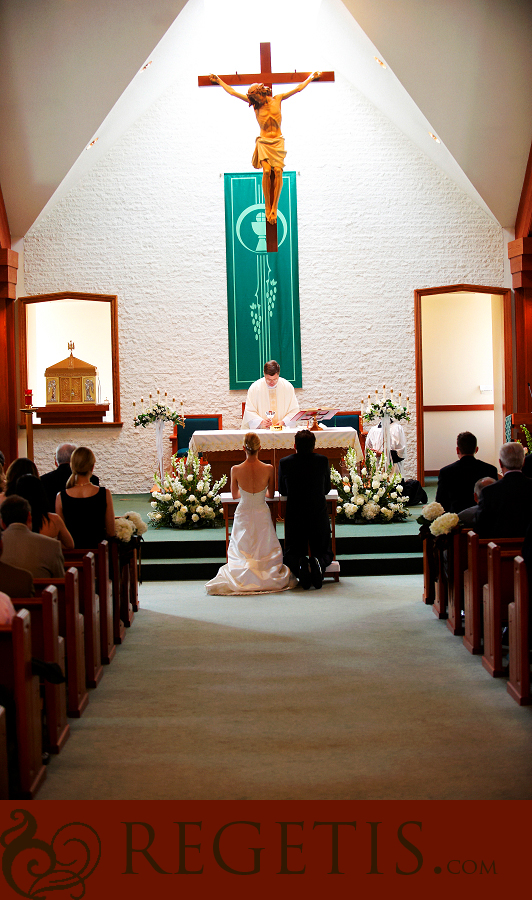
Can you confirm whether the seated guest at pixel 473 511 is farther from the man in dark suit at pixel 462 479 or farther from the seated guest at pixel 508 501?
the man in dark suit at pixel 462 479

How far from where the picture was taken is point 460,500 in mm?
5621

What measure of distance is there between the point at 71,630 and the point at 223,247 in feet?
25.9

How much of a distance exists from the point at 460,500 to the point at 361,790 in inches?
117

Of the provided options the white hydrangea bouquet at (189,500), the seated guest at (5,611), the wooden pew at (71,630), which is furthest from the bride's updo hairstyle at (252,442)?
the seated guest at (5,611)

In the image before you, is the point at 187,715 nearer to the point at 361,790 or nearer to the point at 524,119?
the point at 361,790

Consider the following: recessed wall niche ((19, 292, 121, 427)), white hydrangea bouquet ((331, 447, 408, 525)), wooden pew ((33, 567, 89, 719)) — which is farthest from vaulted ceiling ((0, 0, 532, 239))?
wooden pew ((33, 567, 89, 719))

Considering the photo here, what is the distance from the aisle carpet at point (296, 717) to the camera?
305 cm

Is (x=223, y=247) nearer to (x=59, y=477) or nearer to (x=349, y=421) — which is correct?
(x=349, y=421)

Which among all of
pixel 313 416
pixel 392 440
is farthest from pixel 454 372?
pixel 313 416

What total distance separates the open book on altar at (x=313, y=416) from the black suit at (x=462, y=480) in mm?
2524

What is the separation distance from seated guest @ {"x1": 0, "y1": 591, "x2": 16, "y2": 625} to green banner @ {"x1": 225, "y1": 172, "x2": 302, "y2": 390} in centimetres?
784

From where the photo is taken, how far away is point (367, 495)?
816cm

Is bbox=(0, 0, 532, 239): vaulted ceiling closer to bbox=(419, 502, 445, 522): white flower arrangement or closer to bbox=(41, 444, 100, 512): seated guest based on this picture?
bbox=(41, 444, 100, 512): seated guest

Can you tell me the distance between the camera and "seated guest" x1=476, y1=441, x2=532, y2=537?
4723 mm
